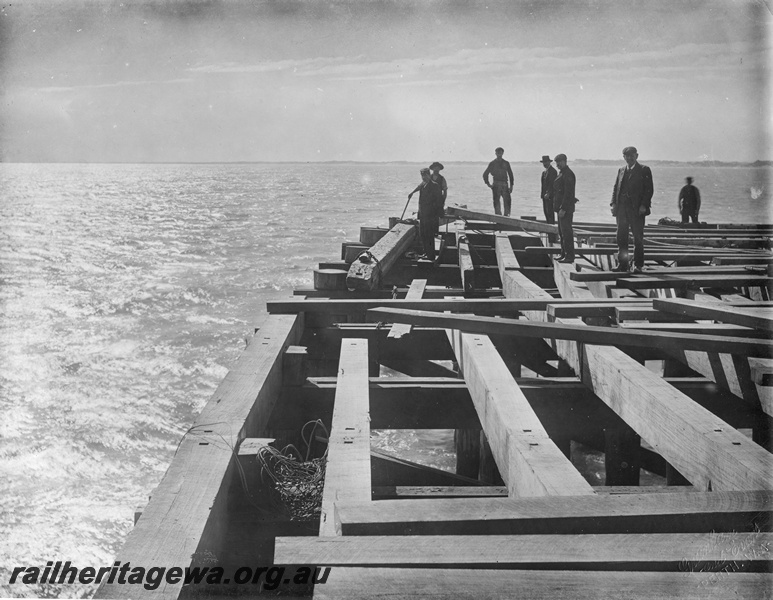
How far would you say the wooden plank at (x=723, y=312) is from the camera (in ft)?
15.7

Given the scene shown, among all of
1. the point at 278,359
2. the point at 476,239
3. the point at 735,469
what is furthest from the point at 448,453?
the point at 735,469

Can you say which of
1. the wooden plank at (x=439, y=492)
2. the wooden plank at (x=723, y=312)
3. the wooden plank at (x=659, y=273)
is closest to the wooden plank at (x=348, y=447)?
the wooden plank at (x=439, y=492)

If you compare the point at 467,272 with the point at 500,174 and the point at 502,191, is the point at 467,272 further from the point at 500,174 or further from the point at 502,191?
the point at 502,191

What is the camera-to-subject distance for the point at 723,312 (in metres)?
5.16

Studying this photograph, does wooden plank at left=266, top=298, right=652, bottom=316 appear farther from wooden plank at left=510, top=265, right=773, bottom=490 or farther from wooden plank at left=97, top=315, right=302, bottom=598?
wooden plank at left=97, top=315, right=302, bottom=598

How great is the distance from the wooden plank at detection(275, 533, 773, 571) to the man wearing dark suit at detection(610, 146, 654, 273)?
703 centimetres

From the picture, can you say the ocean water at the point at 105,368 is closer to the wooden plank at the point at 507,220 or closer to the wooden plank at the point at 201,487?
the wooden plank at the point at 201,487

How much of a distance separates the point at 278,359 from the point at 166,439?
28.9ft

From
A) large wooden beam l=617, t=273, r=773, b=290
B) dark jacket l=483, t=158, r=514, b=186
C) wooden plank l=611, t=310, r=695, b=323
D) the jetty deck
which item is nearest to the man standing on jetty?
dark jacket l=483, t=158, r=514, b=186

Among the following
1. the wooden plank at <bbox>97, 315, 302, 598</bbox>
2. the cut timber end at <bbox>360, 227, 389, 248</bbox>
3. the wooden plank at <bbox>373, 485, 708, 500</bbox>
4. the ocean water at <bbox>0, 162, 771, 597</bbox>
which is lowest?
the ocean water at <bbox>0, 162, 771, 597</bbox>

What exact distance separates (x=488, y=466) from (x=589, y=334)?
305 centimetres

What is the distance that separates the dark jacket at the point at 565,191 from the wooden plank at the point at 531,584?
8.64m

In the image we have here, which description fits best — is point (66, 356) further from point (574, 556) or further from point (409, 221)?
point (574, 556)

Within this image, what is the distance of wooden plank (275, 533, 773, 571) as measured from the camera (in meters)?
2.15
